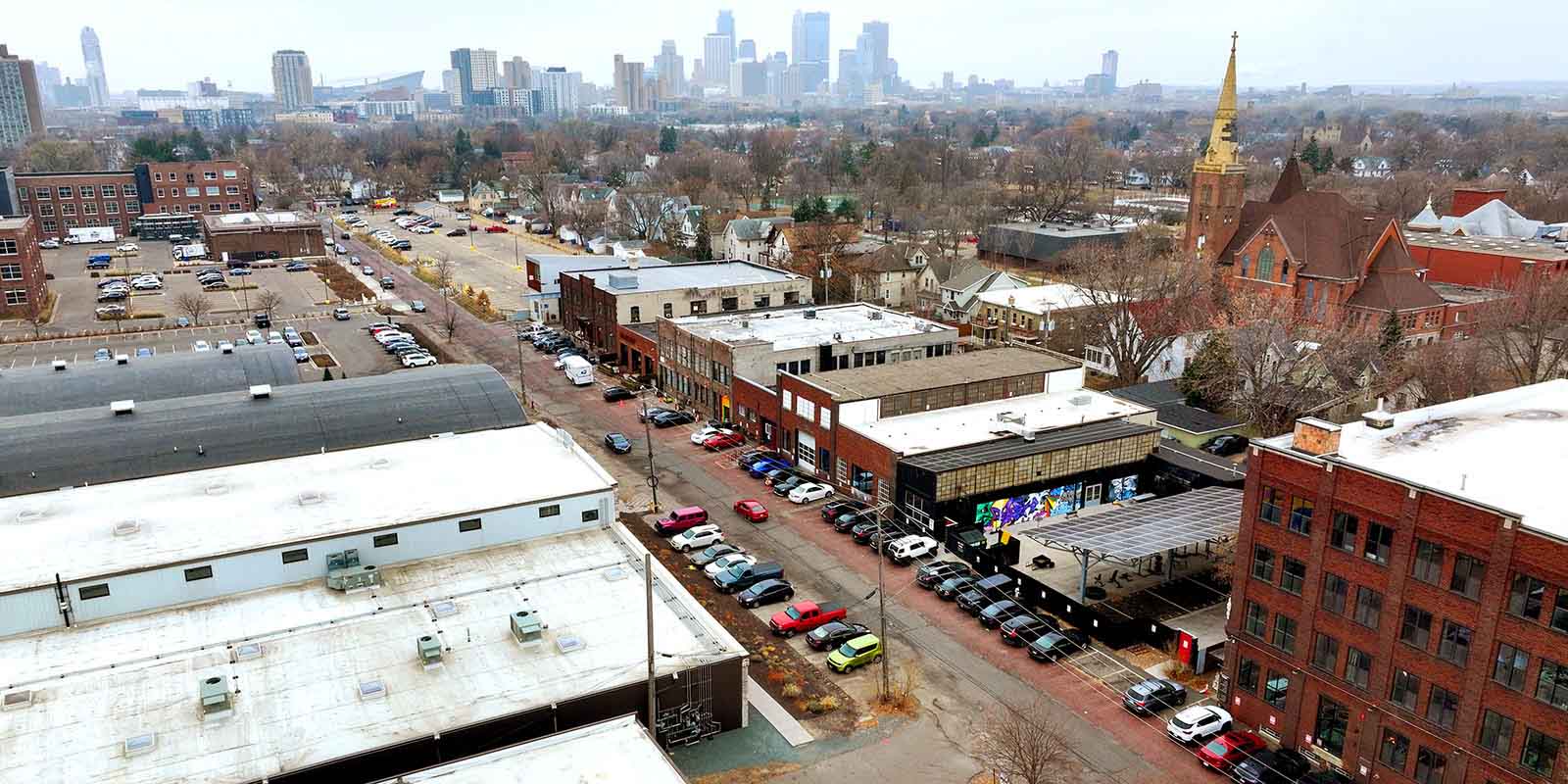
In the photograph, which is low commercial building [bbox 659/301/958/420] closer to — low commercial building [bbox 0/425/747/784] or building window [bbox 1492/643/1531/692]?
low commercial building [bbox 0/425/747/784]

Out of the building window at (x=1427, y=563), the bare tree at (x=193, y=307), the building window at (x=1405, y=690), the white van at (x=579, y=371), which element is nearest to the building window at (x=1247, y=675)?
the building window at (x=1405, y=690)

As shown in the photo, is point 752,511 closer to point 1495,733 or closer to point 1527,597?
point 1495,733

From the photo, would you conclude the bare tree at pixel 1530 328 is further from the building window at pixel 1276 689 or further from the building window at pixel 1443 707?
the building window at pixel 1443 707

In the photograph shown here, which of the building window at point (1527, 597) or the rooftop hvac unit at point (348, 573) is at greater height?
the building window at point (1527, 597)

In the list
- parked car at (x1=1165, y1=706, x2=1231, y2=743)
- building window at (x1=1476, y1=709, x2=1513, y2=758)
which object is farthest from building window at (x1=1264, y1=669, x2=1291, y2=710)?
building window at (x1=1476, y1=709, x2=1513, y2=758)

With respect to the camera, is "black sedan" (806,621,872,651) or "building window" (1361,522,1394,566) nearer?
"building window" (1361,522,1394,566)

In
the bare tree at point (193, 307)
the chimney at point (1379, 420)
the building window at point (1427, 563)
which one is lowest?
the bare tree at point (193, 307)
